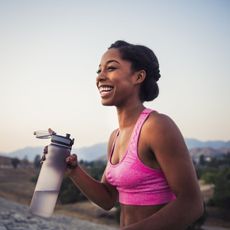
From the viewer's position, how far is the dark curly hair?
2191 millimetres

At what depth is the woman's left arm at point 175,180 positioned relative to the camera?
1.60 m

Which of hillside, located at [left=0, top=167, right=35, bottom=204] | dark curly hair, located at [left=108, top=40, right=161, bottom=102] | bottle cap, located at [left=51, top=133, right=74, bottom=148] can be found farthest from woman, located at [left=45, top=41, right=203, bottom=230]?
hillside, located at [left=0, top=167, right=35, bottom=204]

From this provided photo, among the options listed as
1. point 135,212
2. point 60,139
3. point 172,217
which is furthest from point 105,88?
point 172,217

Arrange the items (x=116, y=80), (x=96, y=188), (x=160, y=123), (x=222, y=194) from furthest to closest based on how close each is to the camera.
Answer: (x=222, y=194)
(x=96, y=188)
(x=116, y=80)
(x=160, y=123)

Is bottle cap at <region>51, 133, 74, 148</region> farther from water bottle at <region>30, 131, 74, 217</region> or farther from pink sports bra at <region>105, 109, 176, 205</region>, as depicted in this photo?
pink sports bra at <region>105, 109, 176, 205</region>

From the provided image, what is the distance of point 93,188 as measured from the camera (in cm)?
241

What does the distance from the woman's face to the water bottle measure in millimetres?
398

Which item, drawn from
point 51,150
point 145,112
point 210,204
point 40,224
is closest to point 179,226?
point 145,112

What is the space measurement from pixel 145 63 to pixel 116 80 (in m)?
0.24

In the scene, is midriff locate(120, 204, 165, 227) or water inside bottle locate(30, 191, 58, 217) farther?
water inside bottle locate(30, 191, 58, 217)

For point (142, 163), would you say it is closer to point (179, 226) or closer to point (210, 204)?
point (179, 226)

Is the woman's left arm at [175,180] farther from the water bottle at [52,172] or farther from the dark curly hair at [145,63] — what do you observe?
the water bottle at [52,172]

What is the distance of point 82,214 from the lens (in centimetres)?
2639

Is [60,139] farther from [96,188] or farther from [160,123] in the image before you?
[160,123]
